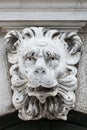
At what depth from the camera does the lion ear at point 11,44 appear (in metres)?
2.50

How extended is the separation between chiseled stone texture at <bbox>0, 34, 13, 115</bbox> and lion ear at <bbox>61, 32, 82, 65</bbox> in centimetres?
37

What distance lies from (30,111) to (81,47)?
1.59ft

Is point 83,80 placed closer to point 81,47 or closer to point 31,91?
point 81,47

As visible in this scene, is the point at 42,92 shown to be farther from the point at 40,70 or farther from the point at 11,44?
the point at 11,44

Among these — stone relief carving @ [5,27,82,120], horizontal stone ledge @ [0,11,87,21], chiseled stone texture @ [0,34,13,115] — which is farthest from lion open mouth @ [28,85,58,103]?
horizontal stone ledge @ [0,11,87,21]

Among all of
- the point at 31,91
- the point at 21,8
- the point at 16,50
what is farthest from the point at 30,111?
the point at 21,8

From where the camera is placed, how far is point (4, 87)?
8.35ft

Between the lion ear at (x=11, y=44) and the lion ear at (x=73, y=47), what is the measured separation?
26 cm

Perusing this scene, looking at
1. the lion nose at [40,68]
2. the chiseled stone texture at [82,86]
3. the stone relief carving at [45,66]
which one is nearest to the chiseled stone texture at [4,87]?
the stone relief carving at [45,66]

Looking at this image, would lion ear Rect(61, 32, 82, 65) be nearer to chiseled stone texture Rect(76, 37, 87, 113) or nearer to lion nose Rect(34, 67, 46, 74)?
chiseled stone texture Rect(76, 37, 87, 113)

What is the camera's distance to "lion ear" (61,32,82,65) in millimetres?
2488

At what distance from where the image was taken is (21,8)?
8.26ft

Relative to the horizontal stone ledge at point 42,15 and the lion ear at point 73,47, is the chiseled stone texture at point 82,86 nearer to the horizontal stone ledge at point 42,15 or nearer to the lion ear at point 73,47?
the lion ear at point 73,47

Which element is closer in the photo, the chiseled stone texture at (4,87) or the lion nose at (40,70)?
the lion nose at (40,70)
